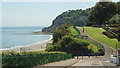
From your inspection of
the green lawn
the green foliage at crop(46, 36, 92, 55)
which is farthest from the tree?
the green foliage at crop(46, 36, 92, 55)

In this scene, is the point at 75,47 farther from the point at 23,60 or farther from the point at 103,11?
the point at 103,11

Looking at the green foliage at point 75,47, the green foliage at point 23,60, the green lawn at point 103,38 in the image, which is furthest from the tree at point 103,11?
the green foliage at point 23,60

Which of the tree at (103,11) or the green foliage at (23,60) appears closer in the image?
the green foliage at (23,60)

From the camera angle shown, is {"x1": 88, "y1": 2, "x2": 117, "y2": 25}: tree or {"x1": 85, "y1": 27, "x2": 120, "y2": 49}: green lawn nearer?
{"x1": 85, "y1": 27, "x2": 120, "y2": 49}: green lawn

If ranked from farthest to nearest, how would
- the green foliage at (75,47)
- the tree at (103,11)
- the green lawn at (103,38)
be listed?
the tree at (103,11), the green lawn at (103,38), the green foliage at (75,47)

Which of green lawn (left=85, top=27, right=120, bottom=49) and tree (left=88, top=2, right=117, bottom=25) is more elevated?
tree (left=88, top=2, right=117, bottom=25)

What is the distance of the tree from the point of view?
9431 cm

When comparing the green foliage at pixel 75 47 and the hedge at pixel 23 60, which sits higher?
the hedge at pixel 23 60

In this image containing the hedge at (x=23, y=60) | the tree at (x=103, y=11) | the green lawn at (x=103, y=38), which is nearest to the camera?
the hedge at (x=23, y=60)

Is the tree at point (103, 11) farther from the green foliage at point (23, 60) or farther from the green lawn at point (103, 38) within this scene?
the green foliage at point (23, 60)

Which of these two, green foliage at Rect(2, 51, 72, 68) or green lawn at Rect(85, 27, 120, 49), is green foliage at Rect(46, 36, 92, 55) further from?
green foliage at Rect(2, 51, 72, 68)

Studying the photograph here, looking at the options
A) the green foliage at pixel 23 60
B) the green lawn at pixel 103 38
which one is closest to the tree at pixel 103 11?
the green lawn at pixel 103 38

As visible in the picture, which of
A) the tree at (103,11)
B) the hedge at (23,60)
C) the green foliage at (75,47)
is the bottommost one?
the green foliage at (75,47)

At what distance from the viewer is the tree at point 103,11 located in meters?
94.3
